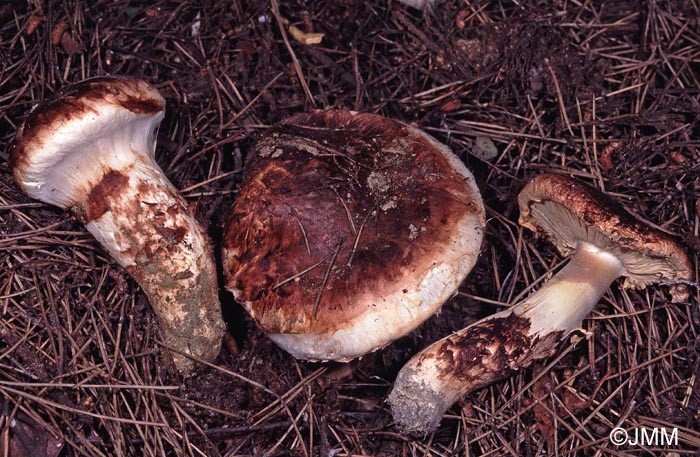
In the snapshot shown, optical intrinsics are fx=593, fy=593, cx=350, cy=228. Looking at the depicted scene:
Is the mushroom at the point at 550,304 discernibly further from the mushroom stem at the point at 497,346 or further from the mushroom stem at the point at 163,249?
the mushroom stem at the point at 163,249

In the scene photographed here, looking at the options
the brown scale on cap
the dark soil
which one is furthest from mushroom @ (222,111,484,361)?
the dark soil

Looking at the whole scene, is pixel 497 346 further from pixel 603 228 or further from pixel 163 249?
pixel 163 249

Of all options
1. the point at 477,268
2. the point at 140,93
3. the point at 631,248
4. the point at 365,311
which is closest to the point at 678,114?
the point at 631,248

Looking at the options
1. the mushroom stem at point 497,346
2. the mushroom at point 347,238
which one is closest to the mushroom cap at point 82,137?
the mushroom at point 347,238

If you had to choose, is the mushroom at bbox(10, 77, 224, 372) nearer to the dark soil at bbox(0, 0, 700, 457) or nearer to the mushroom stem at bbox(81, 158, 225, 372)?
the mushroom stem at bbox(81, 158, 225, 372)

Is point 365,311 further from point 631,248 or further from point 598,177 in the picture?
point 598,177

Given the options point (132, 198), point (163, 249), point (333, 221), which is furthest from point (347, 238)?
point (132, 198)
